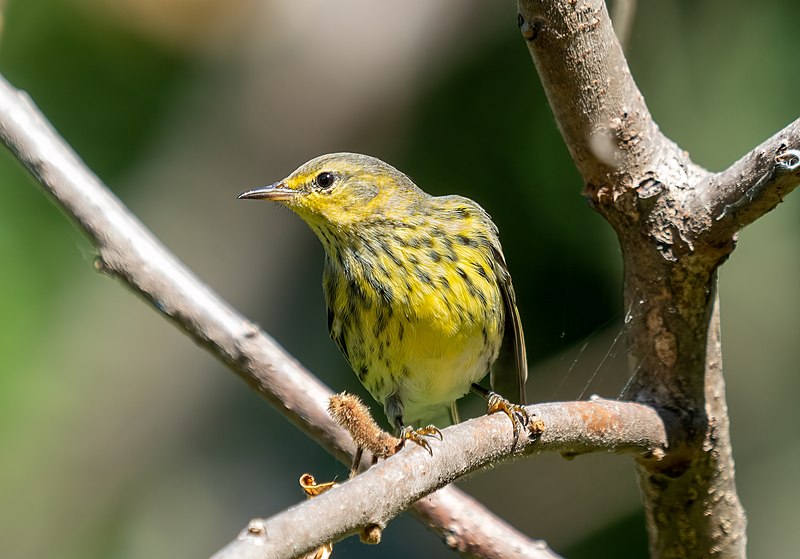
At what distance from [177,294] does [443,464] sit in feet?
3.14

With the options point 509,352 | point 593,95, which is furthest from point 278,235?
point 593,95

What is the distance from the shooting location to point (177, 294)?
2.48 meters

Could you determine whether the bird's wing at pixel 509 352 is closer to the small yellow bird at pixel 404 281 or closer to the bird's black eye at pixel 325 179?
the small yellow bird at pixel 404 281

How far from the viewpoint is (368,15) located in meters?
5.76

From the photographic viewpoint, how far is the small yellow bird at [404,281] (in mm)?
2934

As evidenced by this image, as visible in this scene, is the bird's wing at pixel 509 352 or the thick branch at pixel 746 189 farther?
the bird's wing at pixel 509 352

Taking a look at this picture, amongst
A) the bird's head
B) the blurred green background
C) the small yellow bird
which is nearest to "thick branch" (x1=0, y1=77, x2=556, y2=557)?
the small yellow bird

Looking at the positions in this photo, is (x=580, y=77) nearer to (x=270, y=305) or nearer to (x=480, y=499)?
(x=480, y=499)

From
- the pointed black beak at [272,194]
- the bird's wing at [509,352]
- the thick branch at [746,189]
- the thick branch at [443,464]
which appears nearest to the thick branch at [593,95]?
the thick branch at [746,189]

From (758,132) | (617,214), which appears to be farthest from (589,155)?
(758,132)

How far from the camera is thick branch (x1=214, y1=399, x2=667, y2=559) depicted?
144 centimetres

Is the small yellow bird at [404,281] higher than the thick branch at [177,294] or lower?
higher

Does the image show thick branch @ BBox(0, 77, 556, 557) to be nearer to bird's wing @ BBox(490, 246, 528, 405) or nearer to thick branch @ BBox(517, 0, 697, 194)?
bird's wing @ BBox(490, 246, 528, 405)

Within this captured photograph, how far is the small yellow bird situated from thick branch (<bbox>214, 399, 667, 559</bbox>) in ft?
2.10
